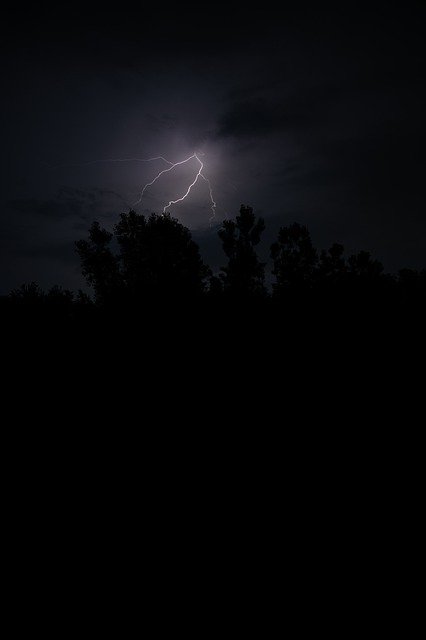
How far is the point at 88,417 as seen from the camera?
494 centimetres

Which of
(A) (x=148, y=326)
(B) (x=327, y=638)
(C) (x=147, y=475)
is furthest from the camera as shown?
(A) (x=148, y=326)

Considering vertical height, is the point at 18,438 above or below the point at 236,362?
below

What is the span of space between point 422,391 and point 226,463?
3.03 m

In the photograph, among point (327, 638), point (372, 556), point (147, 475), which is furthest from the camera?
point (147, 475)

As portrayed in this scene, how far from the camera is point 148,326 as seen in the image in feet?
20.6

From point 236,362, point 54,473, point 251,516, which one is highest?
point 236,362

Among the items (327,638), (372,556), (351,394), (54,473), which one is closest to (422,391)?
(351,394)

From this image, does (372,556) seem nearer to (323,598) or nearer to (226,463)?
(323,598)

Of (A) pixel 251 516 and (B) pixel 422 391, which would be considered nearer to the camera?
(A) pixel 251 516

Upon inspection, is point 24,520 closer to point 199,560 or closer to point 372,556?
point 199,560

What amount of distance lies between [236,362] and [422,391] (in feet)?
9.11

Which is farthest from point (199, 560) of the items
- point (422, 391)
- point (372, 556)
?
point (422, 391)

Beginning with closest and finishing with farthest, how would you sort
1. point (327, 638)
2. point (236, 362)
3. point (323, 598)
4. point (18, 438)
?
point (327, 638)
point (323, 598)
point (18, 438)
point (236, 362)

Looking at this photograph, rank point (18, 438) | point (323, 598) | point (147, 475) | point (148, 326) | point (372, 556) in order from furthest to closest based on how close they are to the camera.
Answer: point (148, 326) → point (18, 438) → point (147, 475) → point (372, 556) → point (323, 598)
